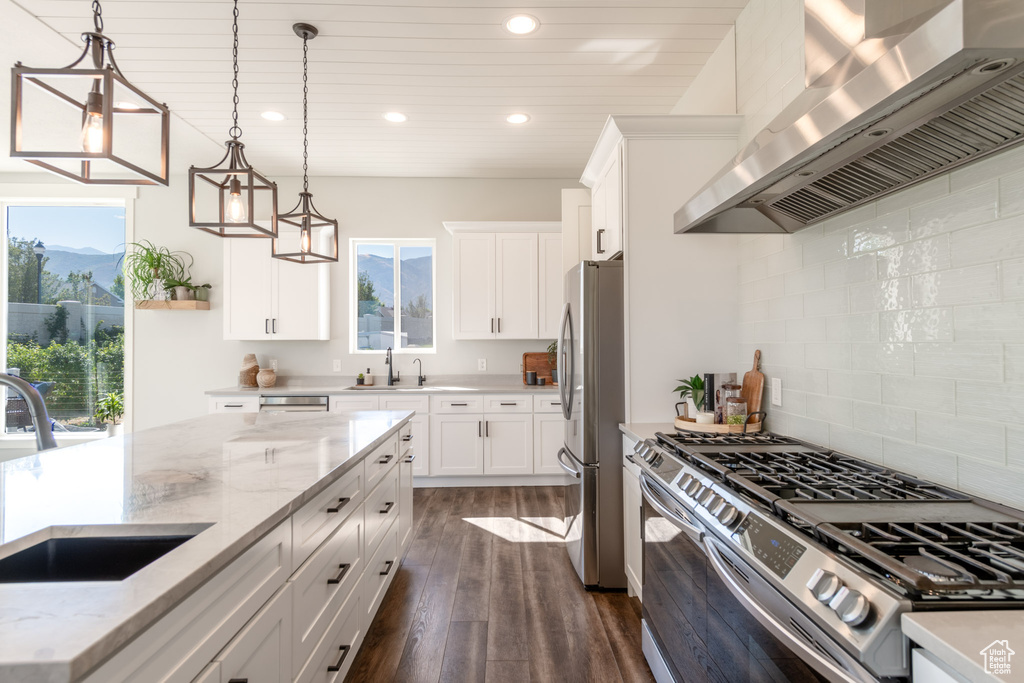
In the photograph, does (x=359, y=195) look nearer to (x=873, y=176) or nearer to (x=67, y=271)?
(x=67, y=271)

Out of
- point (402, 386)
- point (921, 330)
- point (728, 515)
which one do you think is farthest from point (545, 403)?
point (728, 515)

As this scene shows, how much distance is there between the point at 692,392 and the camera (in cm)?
256

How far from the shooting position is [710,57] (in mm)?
3025

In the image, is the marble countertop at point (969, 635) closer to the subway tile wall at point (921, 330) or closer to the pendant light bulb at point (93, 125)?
the subway tile wall at point (921, 330)

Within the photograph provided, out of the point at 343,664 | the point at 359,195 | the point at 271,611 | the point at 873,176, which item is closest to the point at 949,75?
the point at 873,176

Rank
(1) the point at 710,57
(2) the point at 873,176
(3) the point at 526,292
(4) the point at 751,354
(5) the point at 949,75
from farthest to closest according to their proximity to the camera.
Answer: (3) the point at 526,292, (1) the point at 710,57, (4) the point at 751,354, (2) the point at 873,176, (5) the point at 949,75

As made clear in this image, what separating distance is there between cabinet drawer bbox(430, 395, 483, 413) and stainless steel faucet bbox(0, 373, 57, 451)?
113 inches

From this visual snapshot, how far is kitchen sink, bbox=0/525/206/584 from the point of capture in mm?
1123

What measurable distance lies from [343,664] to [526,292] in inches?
137

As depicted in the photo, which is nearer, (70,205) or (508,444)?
(508,444)

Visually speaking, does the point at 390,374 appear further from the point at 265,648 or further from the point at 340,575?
the point at 265,648

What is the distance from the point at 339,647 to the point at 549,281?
140 inches

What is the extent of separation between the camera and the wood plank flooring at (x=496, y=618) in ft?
6.70

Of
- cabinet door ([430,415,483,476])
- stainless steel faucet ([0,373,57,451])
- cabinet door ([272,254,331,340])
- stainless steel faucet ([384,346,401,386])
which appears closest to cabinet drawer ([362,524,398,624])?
stainless steel faucet ([0,373,57,451])
